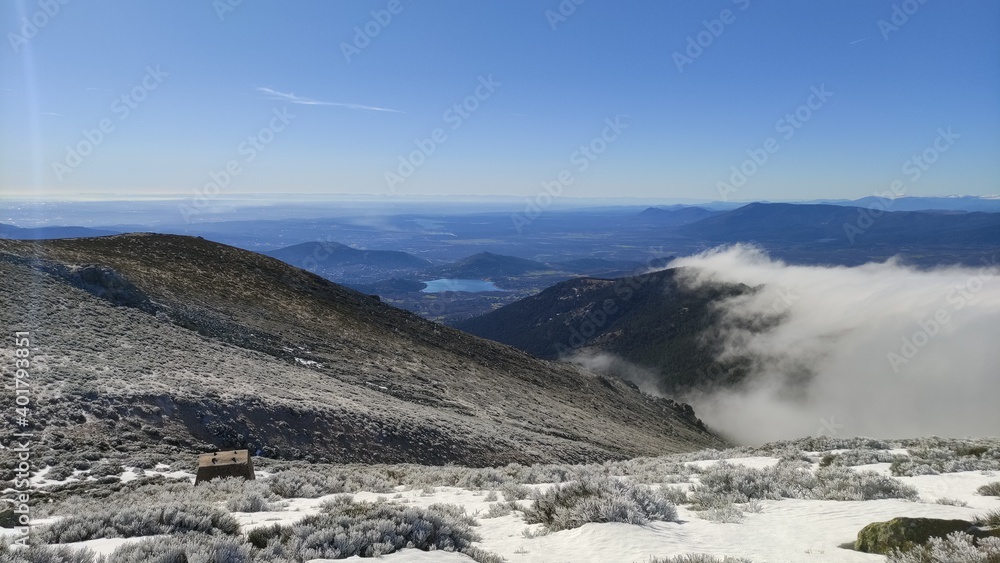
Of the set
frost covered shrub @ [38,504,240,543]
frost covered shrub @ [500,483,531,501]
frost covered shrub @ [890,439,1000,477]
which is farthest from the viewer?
frost covered shrub @ [890,439,1000,477]

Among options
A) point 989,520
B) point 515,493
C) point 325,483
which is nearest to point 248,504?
point 325,483

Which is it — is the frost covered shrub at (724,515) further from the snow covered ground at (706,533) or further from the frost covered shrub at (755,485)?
the frost covered shrub at (755,485)

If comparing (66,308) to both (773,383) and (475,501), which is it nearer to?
(475,501)

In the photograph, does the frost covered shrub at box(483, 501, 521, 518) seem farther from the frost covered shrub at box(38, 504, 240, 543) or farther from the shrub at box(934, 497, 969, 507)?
the shrub at box(934, 497, 969, 507)

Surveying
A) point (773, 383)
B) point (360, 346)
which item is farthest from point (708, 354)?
point (360, 346)

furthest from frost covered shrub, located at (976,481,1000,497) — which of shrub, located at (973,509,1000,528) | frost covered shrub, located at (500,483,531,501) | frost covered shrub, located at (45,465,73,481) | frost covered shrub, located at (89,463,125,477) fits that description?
frost covered shrub, located at (45,465,73,481)

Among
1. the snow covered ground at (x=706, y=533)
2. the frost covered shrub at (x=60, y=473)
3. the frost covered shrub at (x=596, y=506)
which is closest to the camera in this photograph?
the snow covered ground at (x=706, y=533)

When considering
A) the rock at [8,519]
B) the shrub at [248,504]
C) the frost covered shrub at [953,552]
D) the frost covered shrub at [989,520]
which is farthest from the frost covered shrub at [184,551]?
the frost covered shrub at [989,520]
